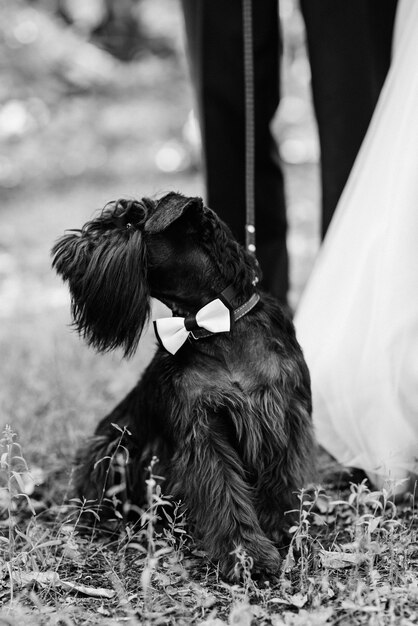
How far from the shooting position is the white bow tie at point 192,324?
2.48m

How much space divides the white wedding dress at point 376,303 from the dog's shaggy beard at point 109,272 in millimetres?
953

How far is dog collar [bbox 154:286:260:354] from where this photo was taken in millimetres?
2482

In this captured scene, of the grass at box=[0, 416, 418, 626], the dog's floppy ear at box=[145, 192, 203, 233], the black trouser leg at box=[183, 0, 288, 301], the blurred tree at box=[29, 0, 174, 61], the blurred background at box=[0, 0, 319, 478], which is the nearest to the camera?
the grass at box=[0, 416, 418, 626]

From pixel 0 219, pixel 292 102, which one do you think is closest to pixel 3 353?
pixel 0 219

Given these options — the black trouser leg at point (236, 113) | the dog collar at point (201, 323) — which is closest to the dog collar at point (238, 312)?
the dog collar at point (201, 323)

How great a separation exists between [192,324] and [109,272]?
0.29 metres

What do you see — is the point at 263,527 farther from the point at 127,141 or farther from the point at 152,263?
the point at 127,141

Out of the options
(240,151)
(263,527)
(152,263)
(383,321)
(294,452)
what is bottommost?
(263,527)

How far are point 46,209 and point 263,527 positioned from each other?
622 cm

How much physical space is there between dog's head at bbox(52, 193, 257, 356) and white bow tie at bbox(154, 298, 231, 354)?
76 mm

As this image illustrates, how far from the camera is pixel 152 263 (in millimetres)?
2520

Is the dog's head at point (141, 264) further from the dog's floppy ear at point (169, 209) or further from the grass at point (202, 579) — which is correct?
the grass at point (202, 579)

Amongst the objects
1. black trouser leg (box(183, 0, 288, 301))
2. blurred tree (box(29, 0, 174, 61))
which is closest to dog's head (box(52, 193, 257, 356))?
black trouser leg (box(183, 0, 288, 301))

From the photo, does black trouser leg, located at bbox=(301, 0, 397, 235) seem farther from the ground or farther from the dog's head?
the dog's head
